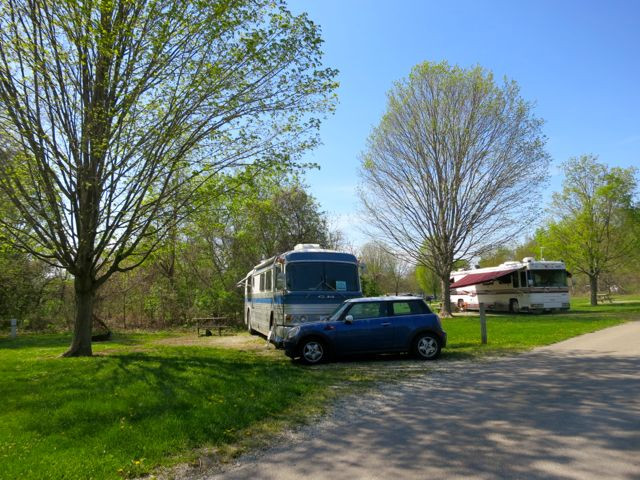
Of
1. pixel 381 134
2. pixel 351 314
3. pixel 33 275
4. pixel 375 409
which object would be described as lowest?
pixel 375 409

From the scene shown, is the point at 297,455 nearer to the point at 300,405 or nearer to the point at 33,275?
the point at 300,405

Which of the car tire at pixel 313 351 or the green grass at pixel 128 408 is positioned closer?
the green grass at pixel 128 408

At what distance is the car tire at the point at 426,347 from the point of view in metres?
12.5

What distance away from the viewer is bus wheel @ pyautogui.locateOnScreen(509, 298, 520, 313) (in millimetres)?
30684

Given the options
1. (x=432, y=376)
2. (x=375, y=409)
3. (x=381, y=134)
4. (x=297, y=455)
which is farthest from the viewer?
(x=381, y=134)

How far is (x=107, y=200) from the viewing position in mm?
13867

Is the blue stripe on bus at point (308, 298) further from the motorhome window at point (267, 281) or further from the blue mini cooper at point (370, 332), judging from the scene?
the motorhome window at point (267, 281)

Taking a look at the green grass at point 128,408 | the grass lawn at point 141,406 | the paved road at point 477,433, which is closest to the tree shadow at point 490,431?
the paved road at point 477,433

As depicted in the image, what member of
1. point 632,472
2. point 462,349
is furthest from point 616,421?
point 462,349

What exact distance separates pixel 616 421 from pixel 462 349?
26.9 feet

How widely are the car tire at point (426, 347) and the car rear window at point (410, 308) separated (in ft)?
1.96

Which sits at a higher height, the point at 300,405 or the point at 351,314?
the point at 351,314

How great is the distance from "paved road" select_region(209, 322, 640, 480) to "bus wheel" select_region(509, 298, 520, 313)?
2177 centimetres

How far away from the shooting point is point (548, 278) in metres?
29.7
